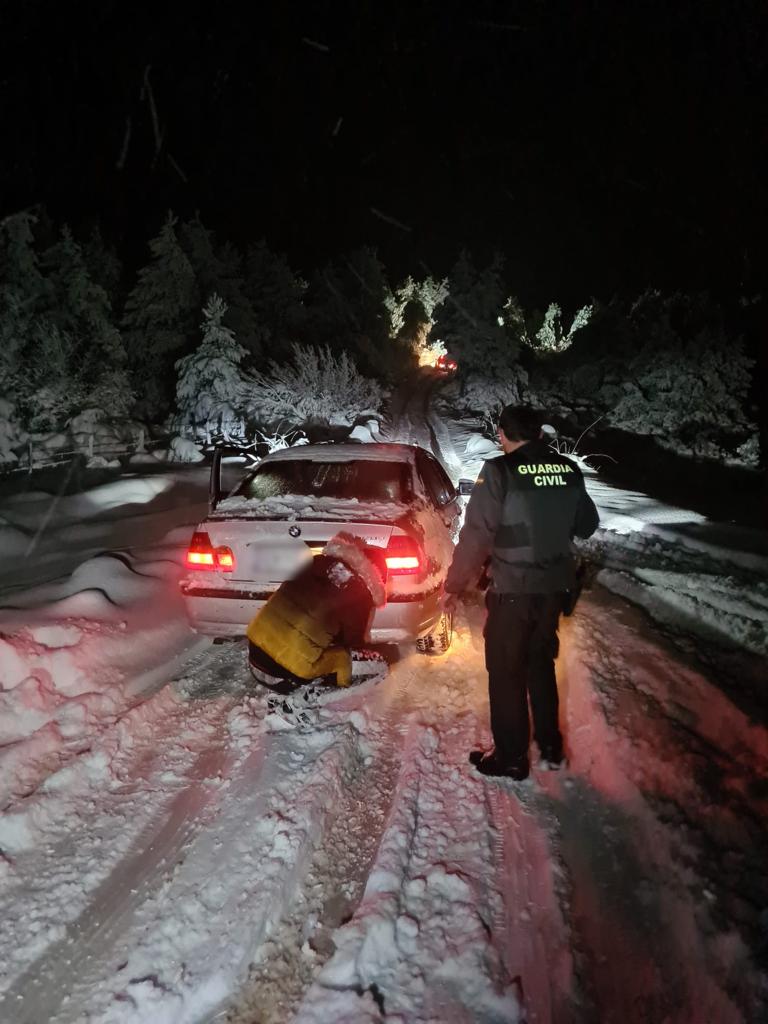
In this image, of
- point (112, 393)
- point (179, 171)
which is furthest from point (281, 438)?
point (179, 171)

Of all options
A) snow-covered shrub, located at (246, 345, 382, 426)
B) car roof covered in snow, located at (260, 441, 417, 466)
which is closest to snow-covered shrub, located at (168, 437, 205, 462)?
snow-covered shrub, located at (246, 345, 382, 426)

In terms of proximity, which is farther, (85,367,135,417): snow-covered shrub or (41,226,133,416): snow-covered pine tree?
(41,226,133,416): snow-covered pine tree

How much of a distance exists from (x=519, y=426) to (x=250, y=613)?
2242 mm

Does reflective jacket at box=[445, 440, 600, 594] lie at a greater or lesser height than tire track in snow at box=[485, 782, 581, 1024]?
greater

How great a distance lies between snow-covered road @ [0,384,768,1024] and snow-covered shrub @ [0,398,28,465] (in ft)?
47.0

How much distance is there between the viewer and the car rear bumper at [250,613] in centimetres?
424

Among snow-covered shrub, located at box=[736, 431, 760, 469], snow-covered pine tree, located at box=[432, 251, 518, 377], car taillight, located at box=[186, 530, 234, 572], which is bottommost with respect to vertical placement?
car taillight, located at box=[186, 530, 234, 572]

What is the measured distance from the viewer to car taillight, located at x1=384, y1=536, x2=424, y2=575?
4.19 metres

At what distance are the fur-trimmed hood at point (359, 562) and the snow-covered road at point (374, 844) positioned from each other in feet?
2.68

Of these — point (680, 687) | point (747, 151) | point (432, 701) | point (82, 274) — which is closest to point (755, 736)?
point (680, 687)

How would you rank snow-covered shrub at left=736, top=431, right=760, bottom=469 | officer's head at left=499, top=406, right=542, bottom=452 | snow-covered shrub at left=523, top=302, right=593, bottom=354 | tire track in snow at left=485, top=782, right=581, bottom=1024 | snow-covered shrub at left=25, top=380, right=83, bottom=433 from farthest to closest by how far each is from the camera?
snow-covered shrub at left=523, top=302, right=593, bottom=354 < snow-covered shrub at left=736, top=431, right=760, bottom=469 < snow-covered shrub at left=25, top=380, right=83, bottom=433 < officer's head at left=499, top=406, right=542, bottom=452 < tire track in snow at left=485, top=782, right=581, bottom=1024

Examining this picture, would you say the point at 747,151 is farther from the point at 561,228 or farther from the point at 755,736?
the point at 755,736

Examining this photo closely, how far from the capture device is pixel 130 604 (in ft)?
18.6

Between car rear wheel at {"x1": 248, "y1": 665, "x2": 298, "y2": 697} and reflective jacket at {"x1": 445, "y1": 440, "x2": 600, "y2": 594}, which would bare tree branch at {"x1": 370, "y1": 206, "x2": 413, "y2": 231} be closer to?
Answer: car rear wheel at {"x1": 248, "y1": 665, "x2": 298, "y2": 697}
